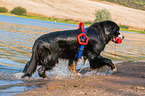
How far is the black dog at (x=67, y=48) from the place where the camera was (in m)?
5.61

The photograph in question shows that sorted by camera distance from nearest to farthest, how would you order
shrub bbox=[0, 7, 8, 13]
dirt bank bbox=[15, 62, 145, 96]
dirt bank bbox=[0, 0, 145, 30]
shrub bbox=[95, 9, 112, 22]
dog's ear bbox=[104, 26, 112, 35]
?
dirt bank bbox=[15, 62, 145, 96] < dog's ear bbox=[104, 26, 112, 35] < shrub bbox=[95, 9, 112, 22] < shrub bbox=[0, 7, 8, 13] < dirt bank bbox=[0, 0, 145, 30]

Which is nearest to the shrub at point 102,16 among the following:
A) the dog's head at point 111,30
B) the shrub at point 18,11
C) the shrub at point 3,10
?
the shrub at point 18,11

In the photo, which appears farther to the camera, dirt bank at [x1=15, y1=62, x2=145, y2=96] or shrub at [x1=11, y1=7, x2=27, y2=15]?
shrub at [x1=11, y1=7, x2=27, y2=15]

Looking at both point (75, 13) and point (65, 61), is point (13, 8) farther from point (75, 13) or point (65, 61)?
point (65, 61)

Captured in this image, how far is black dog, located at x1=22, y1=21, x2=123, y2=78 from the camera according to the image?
561 cm

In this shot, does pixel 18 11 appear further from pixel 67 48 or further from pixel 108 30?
pixel 67 48

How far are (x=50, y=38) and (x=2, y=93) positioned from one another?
6.05ft

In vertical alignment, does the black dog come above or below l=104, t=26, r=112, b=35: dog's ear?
below

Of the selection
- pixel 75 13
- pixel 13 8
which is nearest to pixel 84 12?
pixel 75 13

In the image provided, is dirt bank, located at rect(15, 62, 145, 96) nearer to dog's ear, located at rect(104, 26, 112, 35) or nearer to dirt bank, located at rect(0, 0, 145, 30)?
dog's ear, located at rect(104, 26, 112, 35)

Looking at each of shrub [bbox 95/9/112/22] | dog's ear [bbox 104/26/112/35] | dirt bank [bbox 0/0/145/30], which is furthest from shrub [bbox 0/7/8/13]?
dog's ear [bbox 104/26/112/35]

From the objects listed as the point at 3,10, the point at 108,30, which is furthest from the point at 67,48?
the point at 3,10

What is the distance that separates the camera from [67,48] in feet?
19.2

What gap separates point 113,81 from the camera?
212 inches
